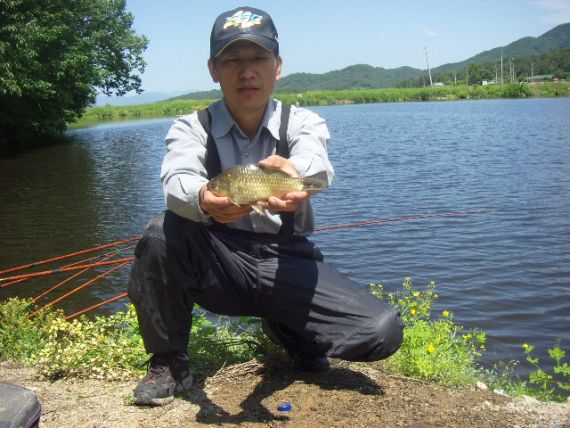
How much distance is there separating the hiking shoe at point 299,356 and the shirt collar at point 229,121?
126 centimetres

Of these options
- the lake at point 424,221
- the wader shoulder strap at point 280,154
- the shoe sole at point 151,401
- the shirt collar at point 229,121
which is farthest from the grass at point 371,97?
the shoe sole at point 151,401

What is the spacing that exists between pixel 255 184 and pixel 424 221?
9.77 meters

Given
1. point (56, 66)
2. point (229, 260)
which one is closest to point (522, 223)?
point (229, 260)

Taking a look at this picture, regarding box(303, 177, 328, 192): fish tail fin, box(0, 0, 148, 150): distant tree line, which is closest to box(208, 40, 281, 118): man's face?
box(303, 177, 328, 192): fish tail fin

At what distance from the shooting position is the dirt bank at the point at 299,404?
3.06m

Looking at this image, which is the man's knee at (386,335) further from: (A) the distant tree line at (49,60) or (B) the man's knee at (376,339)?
(A) the distant tree line at (49,60)

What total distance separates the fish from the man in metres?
0.24

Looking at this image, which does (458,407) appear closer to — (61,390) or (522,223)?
(61,390)

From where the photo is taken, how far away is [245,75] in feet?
11.2

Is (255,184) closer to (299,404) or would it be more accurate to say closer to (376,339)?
(376,339)

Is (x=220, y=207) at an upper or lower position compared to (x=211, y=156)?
lower

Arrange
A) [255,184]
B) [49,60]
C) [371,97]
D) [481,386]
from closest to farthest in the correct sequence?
1. [255,184]
2. [481,386]
3. [49,60]
4. [371,97]

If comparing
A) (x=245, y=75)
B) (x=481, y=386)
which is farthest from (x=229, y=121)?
(x=481, y=386)

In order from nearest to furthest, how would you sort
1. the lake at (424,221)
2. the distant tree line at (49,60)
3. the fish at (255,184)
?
1. the fish at (255,184)
2. the lake at (424,221)
3. the distant tree line at (49,60)
